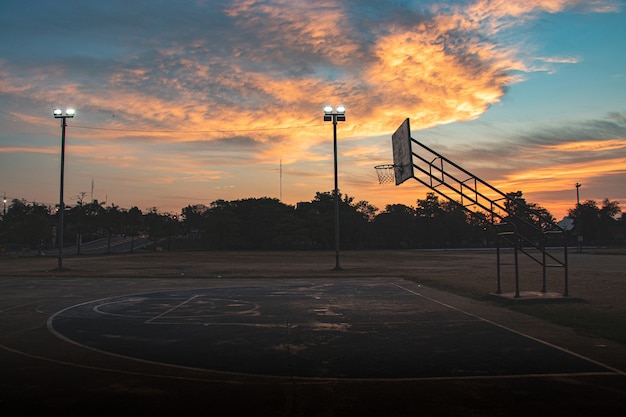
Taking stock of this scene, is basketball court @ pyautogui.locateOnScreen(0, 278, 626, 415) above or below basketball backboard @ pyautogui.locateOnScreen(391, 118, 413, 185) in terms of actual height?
below

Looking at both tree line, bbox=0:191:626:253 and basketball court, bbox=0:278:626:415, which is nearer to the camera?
basketball court, bbox=0:278:626:415

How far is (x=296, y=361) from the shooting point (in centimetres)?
835

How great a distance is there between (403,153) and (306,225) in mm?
92172

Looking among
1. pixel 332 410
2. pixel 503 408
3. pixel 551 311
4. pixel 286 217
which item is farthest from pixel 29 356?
pixel 286 217

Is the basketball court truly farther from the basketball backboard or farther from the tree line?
the tree line

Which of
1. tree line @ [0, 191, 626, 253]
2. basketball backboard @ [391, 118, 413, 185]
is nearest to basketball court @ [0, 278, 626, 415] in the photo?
basketball backboard @ [391, 118, 413, 185]

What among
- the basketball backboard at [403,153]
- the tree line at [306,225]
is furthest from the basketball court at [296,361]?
the tree line at [306,225]

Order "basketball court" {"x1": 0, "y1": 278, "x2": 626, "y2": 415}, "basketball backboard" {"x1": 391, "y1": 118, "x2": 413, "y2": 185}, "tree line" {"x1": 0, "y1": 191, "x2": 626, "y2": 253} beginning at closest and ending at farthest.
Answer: "basketball court" {"x1": 0, "y1": 278, "x2": 626, "y2": 415} < "basketball backboard" {"x1": 391, "y1": 118, "x2": 413, "y2": 185} < "tree line" {"x1": 0, "y1": 191, "x2": 626, "y2": 253}

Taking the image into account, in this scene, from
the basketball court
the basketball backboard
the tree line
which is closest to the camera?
the basketball court

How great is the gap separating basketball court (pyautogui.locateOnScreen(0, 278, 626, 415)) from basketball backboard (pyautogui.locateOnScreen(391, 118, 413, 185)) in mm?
5255

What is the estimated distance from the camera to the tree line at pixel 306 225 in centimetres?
10431

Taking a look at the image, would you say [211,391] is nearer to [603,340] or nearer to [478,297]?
[603,340]

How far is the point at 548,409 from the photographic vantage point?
5.82 metres

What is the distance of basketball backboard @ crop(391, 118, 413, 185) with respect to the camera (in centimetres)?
1769
